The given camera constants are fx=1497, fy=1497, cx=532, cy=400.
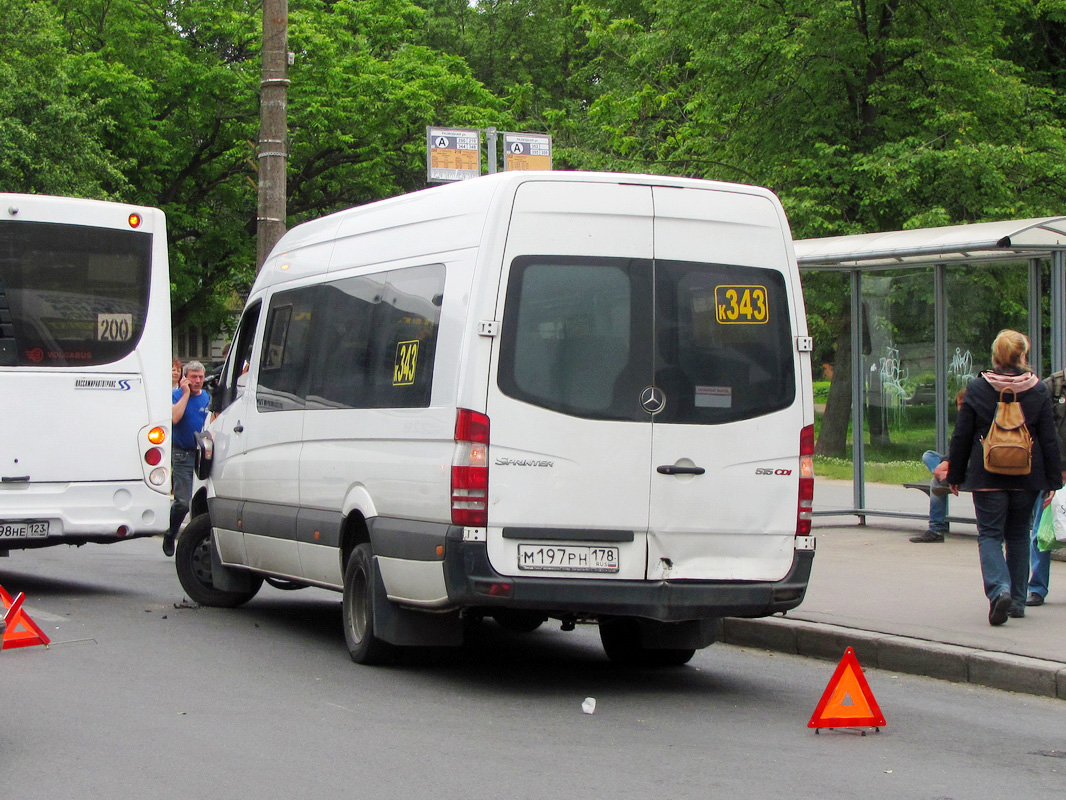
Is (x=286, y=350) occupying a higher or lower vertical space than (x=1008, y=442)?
higher

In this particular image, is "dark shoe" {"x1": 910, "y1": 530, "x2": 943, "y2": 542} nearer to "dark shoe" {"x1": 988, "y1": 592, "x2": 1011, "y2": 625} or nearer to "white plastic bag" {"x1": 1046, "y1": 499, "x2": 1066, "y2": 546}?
"white plastic bag" {"x1": 1046, "y1": 499, "x2": 1066, "y2": 546}

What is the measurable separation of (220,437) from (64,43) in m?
27.0

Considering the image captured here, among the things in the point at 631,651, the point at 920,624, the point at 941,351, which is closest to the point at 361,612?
Answer: the point at 631,651

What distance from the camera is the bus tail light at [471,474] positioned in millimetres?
7219

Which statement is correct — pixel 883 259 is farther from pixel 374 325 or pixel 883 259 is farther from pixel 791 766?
pixel 791 766

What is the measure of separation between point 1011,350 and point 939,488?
16.5 feet

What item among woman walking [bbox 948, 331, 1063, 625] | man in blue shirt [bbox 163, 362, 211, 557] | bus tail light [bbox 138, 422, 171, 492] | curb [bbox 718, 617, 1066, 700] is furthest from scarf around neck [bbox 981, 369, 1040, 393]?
man in blue shirt [bbox 163, 362, 211, 557]

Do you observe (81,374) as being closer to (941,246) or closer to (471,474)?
(471,474)

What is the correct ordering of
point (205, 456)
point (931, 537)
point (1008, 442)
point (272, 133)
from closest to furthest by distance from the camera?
point (1008, 442) → point (205, 456) → point (931, 537) → point (272, 133)

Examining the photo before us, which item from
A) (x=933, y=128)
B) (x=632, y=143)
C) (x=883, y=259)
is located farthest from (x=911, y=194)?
(x=883, y=259)

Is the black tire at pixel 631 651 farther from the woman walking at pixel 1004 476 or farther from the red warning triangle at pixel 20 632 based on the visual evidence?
the red warning triangle at pixel 20 632

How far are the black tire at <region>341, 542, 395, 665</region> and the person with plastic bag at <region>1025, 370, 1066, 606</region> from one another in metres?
4.32

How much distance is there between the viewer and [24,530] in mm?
11383

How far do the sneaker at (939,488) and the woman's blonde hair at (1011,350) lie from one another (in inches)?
190
